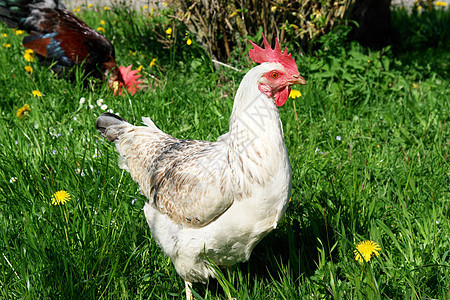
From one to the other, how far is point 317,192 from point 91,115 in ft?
6.91

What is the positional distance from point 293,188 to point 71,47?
306 cm

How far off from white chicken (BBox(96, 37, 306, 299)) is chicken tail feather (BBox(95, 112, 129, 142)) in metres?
0.54

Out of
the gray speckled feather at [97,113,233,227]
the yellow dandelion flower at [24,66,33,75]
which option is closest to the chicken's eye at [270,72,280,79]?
the gray speckled feather at [97,113,233,227]

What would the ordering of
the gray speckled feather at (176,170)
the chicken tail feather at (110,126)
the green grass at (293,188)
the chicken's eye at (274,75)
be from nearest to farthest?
the chicken's eye at (274,75), the gray speckled feather at (176,170), the green grass at (293,188), the chicken tail feather at (110,126)

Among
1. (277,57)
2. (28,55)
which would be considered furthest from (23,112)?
(277,57)

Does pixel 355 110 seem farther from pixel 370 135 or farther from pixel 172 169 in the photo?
pixel 172 169

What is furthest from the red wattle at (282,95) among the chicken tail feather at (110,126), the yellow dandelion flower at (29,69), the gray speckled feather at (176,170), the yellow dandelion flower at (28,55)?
the yellow dandelion flower at (28,55)

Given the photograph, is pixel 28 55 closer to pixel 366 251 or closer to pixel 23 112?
pixel 23 112

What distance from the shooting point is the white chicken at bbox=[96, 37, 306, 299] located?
6.81 feet

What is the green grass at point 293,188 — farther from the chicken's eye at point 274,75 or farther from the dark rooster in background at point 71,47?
the chicken's eye at point 274,75

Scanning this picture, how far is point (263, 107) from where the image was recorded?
2.06m

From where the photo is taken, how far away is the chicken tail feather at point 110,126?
10.1ft

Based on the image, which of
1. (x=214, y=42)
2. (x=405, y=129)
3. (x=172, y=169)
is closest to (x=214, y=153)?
(x=172, y=169)

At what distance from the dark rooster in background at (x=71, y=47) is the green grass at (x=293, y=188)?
0.18m
